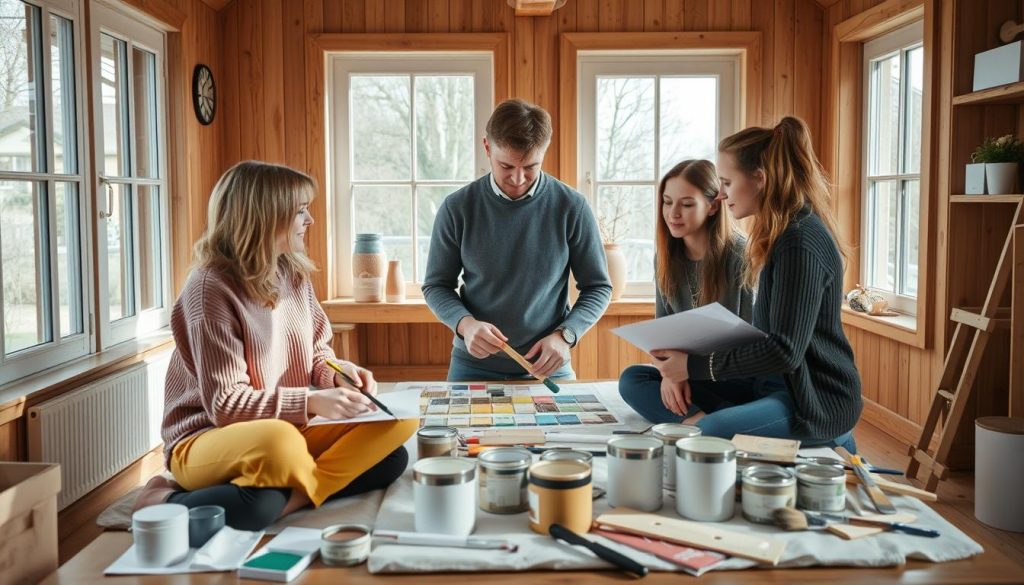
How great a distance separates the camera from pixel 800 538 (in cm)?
163

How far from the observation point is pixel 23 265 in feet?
10.2

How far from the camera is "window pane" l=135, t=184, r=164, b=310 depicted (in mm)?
4023

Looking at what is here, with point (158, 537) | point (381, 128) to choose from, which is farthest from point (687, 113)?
point (158, 537)

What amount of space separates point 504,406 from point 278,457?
97cm

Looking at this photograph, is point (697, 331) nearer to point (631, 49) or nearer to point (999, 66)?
point (999, 66)

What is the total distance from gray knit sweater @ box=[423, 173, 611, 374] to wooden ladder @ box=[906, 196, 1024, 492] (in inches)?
54.2

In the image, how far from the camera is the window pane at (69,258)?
Answer: 10.9ft

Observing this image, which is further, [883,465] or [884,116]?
[884,116]

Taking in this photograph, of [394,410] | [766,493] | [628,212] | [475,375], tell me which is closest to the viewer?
[766,493]

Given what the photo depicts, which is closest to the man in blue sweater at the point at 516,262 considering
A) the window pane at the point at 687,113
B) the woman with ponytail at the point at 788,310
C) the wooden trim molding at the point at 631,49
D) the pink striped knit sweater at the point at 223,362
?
the woman with ponytail at the point at 788,310

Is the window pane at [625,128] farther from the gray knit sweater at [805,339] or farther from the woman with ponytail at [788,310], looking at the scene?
the gray knit sweater at [805,339]

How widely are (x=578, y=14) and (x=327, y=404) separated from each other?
334 centimetres

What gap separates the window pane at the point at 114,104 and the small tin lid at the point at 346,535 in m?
2.47

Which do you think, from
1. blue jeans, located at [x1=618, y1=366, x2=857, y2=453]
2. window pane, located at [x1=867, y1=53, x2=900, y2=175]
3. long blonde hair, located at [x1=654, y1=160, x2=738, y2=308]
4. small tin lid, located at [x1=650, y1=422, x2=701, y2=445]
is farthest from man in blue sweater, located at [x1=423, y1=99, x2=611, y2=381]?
window pane, located at [x1=867, y1=53, x2=900, y2=175]
